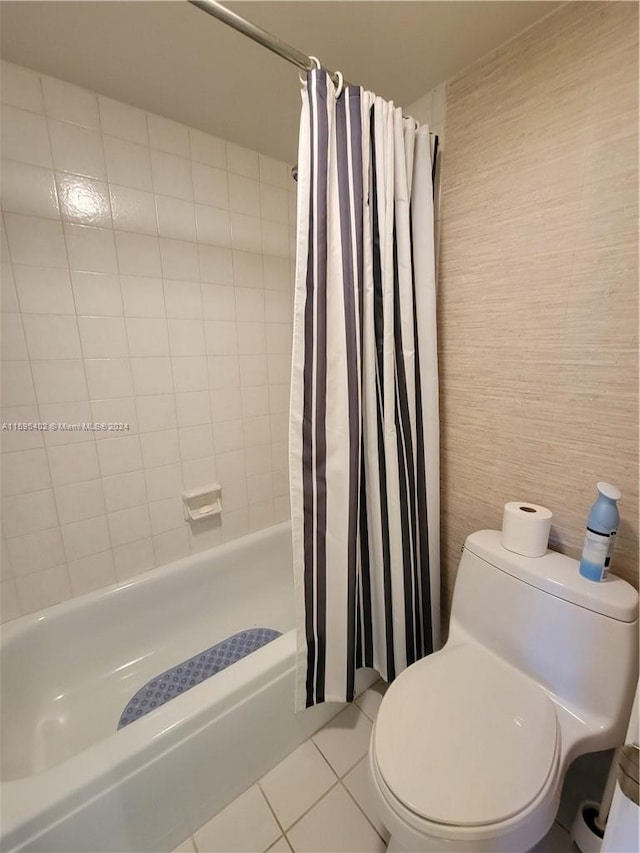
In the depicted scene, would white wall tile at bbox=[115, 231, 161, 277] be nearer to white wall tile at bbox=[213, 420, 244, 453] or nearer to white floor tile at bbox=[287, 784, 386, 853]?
white wall tile at bbox=[213, 420, 244, 453]

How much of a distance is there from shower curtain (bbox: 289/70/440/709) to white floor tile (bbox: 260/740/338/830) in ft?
0.80

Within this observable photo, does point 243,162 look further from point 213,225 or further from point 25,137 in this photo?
point 25,137

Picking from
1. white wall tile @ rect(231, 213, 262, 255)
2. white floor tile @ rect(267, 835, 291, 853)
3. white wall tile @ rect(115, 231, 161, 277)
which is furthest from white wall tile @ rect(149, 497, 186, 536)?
white wall tile @ rect(231, 213, 262, 255)

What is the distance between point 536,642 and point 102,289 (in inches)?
70.8

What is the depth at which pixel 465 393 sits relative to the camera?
1.26m

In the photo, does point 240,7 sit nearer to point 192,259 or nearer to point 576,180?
point 192,259

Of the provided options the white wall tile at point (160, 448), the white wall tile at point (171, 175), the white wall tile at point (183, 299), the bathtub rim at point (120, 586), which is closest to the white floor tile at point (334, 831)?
the bathtub rim at point (120, 586)

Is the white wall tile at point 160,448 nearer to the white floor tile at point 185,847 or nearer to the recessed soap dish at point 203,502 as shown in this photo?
the recessed soap dish at point 203,502

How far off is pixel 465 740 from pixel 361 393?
877 mm

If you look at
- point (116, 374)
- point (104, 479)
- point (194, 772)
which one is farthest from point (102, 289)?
point (194, 772)

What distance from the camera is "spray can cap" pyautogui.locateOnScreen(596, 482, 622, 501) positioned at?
0.87 metres

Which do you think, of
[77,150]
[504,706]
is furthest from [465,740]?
[77,150]

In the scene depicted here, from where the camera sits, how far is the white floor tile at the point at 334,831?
3.30 ft

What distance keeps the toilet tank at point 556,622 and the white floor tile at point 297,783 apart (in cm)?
64
